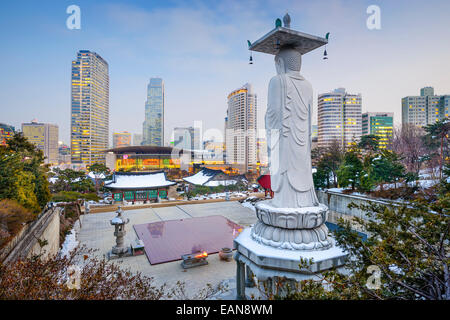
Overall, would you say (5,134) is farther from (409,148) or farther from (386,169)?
(409,148)

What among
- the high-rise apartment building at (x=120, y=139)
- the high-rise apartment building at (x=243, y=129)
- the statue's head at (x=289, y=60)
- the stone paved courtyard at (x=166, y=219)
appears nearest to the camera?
the statue's head at (x=289, y=60)

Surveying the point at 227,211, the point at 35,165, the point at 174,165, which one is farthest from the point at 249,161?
the point at 35,165

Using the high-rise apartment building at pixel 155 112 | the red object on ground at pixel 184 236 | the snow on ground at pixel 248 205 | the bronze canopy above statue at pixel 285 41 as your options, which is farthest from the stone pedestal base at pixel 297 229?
the high-rise apartment building at pixel 155 112

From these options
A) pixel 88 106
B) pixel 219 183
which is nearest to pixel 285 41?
pixel 219 183

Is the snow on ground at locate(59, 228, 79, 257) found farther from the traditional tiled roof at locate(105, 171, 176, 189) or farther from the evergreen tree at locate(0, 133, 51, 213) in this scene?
the traditional tiled roof at locate(105, 171, 176, 189)

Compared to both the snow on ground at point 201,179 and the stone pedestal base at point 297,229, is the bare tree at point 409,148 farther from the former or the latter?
the snow on ground at point 201,179

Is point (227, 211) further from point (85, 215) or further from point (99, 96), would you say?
point (99, 96)

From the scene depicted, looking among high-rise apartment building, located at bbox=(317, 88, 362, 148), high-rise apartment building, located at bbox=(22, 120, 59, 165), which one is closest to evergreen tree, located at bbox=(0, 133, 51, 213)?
high-rise apartment building, located at bbox=(317, 88, 362, 148)
